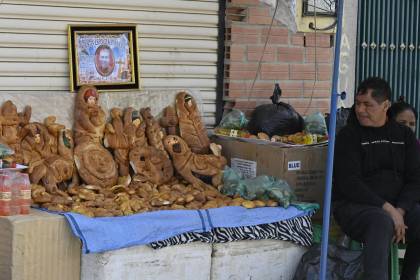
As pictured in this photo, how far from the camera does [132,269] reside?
483cm

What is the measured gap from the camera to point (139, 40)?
237 inches

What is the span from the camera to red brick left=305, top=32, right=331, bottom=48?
6.76 metres

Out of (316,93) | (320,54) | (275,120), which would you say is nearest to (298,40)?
(320,54)

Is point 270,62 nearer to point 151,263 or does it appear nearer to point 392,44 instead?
point 392,44

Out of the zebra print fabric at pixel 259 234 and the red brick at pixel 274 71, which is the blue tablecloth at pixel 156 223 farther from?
the red brick at pixel 274 71

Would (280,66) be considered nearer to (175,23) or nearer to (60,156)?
(175,23)

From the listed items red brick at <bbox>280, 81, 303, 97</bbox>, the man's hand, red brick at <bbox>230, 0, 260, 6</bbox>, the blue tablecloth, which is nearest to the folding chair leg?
the man's hand

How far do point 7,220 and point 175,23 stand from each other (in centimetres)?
221

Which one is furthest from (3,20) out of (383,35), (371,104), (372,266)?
(383,35)

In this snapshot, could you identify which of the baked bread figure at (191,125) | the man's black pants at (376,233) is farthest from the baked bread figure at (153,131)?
the man's black pants at (376,233)

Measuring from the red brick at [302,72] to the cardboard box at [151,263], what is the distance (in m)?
2.10

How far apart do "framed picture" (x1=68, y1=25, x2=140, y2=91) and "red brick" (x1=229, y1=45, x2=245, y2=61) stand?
2.66 feet

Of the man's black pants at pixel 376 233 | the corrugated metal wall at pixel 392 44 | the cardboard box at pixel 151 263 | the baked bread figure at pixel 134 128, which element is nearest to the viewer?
the cardboard box at pixel 151 263

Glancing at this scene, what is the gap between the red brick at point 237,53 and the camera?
6375 mm
